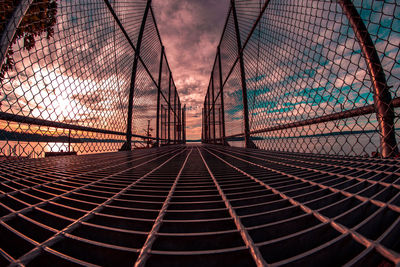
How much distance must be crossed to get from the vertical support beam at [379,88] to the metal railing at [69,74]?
9.78ft

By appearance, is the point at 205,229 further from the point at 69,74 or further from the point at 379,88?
the point at 69,74

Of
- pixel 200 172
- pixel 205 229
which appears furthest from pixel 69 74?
pixel 205 229

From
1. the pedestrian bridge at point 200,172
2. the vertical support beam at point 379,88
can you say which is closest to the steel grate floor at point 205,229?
the pedestrian bridge at point 200,172

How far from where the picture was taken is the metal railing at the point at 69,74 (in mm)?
1792

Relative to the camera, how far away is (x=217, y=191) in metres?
0.95

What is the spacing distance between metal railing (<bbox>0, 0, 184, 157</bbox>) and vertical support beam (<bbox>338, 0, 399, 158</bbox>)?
9.78ft

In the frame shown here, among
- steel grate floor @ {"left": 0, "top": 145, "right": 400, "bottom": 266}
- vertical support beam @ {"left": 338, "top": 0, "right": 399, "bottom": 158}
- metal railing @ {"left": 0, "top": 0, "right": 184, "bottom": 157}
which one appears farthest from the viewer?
metal railing @ {"left": 0, "top": 0, "right": 184, "bottom": 157}

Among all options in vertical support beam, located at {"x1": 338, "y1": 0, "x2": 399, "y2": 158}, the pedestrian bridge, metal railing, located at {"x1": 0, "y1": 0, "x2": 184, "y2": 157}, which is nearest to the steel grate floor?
the pedestrian bridge

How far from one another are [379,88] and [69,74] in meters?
4.20

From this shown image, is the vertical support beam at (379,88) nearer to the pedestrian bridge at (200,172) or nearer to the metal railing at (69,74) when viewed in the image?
the pedestrian bridge at (200,172)

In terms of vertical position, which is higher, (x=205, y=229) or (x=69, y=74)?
(x=69, y=74)

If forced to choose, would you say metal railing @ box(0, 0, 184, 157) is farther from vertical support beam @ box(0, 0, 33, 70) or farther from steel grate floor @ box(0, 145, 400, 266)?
steel grate floor @ box(0, 145, 400, 266)

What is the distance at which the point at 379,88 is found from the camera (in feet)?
4.53

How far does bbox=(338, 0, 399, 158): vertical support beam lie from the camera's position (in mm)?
1350
